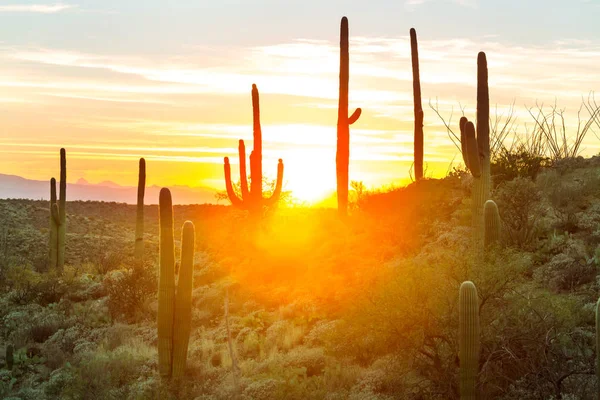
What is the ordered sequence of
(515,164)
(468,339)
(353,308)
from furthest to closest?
(515,164) → (353,308) → (468,339)

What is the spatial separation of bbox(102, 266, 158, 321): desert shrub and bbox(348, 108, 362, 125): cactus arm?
325 inches

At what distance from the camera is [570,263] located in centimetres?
1716

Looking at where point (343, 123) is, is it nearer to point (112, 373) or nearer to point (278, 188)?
point (278, 188)

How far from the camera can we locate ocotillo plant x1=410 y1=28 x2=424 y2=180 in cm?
2710

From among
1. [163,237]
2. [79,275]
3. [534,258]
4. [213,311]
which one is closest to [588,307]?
[534,258]

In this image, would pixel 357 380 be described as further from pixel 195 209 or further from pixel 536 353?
pixel 195 209

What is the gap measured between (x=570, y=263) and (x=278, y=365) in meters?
7.01

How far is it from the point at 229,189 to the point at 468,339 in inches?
730

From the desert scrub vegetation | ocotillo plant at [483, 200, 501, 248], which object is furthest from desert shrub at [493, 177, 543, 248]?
ocotillo plant at [483, 200, 501, 248]

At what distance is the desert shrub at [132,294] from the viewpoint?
22519 millimetres

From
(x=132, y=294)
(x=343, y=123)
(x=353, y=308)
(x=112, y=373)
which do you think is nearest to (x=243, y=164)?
(x=343, y=123)

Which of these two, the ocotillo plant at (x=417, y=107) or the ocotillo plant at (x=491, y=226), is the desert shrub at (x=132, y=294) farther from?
the ocotillo plant at (x=491, y=226)

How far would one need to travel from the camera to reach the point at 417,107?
90.1 feet

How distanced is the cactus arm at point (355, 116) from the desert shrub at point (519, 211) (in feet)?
19.7
